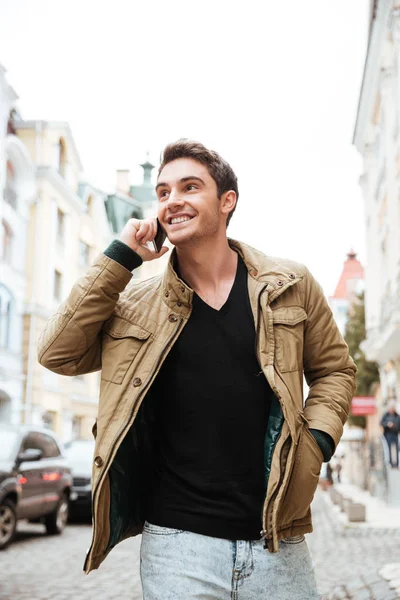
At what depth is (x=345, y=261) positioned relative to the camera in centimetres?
8588

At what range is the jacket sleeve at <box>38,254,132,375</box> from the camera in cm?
269

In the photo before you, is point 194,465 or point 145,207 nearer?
point 194,465

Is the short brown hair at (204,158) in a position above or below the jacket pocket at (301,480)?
above

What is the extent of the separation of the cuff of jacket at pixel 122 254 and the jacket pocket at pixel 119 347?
0.19m

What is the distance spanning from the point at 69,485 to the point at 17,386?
2025 centimetres

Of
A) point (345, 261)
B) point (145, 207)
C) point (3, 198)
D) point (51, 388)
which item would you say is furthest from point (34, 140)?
point (345, 261)

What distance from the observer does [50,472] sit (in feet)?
44.6

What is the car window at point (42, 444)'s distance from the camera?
13.0 m

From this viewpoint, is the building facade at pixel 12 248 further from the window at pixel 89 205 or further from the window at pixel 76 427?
the window at pixel 89 205

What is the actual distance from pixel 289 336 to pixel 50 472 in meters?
11.6

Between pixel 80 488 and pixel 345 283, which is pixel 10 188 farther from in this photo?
pixel 345 283

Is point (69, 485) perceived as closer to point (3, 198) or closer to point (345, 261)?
point (3, 198)

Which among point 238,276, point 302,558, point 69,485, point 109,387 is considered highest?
point 238,276

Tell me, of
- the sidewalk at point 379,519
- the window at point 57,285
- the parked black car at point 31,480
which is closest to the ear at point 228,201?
the parked black car at point 31,480
